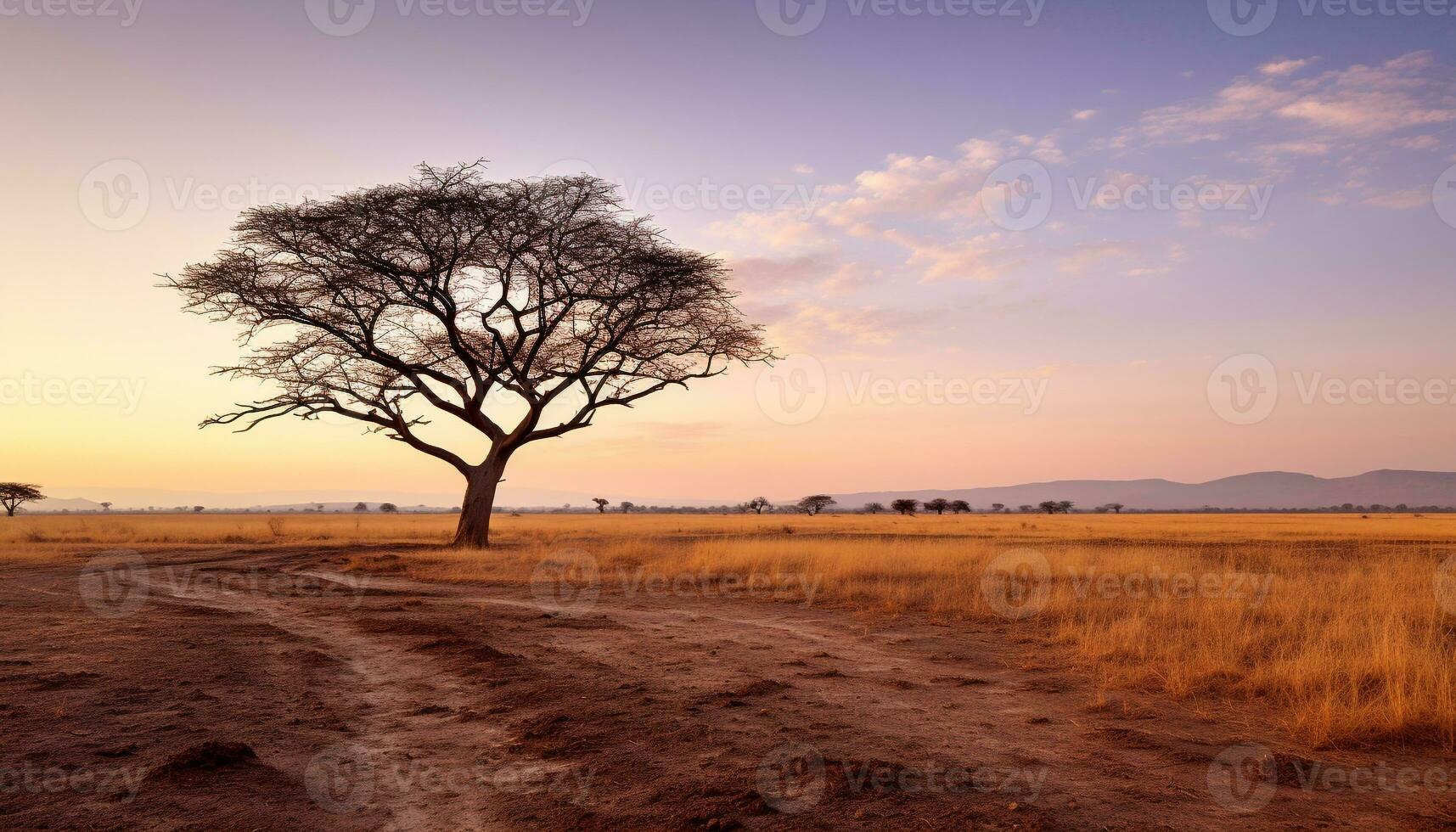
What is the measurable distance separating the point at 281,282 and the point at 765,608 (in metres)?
17.3

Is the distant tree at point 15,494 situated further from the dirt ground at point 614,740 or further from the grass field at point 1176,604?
the dirt ground at point 614,740

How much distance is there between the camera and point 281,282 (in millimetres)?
21594

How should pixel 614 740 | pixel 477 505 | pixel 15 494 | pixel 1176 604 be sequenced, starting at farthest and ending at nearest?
pixel 15 494 < pixel 477 505 < pixel 1176 604 < pixel 614 740

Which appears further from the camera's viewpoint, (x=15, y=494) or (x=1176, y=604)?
(x=15, y=494)

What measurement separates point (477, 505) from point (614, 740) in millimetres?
21162

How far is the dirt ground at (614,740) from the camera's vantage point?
4004 mm

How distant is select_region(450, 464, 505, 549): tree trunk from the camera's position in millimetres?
25016

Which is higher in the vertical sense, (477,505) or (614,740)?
(477,505)

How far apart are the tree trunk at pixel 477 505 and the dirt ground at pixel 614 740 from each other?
1513cm

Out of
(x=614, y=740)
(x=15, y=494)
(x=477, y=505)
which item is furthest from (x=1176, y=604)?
(x=15, y=494)

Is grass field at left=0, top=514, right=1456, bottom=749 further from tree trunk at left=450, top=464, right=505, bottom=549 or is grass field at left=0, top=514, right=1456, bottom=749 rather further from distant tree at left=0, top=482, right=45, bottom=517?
distant tree at left=0, top=482, right=45, bottom=517

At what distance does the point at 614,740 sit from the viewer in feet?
17.1

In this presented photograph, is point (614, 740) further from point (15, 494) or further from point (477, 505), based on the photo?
point (15, 494)

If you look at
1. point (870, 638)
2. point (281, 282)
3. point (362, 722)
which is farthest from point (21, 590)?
point (870, 638)
